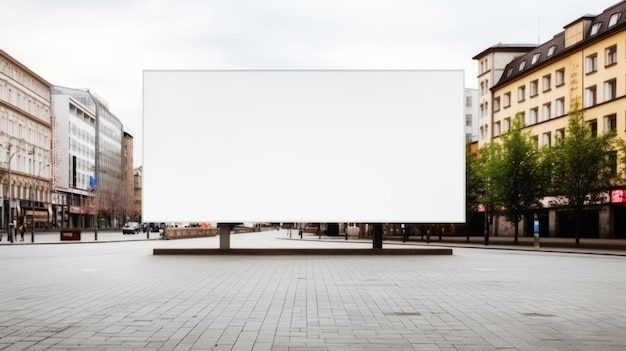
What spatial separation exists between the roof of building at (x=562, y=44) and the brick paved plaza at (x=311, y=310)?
39.6 metres

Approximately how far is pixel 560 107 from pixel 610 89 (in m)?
8.58

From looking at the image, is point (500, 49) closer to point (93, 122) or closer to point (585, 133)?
point (585, 133)

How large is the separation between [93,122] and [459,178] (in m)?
111

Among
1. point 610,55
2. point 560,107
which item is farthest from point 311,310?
point 560,107

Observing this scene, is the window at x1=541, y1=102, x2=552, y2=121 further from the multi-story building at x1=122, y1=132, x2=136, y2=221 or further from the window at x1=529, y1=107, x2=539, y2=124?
the multi-story building at x1=122, y1=132, x2=136, y2=221

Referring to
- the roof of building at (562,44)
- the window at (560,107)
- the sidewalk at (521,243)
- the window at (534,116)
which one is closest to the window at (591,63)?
the roof of building at (562,44)

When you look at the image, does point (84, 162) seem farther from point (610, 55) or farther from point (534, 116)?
point (610, 55)

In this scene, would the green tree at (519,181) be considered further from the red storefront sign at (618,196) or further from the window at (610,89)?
the window at (610,89)

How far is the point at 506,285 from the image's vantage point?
574 inches

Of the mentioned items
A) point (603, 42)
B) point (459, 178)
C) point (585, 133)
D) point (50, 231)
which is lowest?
point (50, 231)

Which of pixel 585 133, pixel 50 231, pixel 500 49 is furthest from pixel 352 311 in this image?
pixel 50 231

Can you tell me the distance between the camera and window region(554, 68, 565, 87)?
60656mm

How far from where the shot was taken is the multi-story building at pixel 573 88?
51.4 m

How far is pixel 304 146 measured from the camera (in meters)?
25.0
